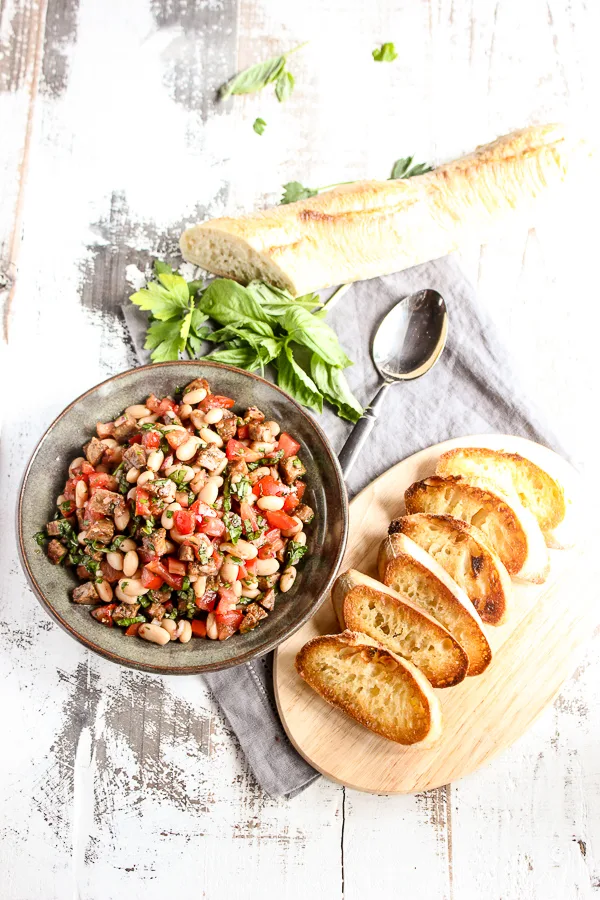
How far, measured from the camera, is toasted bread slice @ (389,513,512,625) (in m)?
3.58

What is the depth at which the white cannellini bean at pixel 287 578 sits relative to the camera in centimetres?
342

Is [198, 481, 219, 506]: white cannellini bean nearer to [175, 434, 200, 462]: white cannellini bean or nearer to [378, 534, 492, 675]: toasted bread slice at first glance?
[175, 434, 200, 462]: white cannellini bean

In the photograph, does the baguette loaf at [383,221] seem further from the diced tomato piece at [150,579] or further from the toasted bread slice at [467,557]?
the diced tomato piece at [150,579]

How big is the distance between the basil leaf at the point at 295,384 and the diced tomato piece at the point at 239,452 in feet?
1.64

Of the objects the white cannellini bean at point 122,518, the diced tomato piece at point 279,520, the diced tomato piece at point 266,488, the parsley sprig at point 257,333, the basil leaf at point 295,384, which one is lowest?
the white cannellini bean at point 122,518

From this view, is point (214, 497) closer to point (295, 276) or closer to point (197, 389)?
point (197, 389)

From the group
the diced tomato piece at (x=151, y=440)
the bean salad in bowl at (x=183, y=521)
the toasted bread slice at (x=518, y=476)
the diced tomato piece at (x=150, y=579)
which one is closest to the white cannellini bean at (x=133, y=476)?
the bean salad in bowl at (x=183, y=521)

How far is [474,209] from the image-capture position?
401cm

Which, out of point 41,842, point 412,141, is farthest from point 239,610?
point 412,141

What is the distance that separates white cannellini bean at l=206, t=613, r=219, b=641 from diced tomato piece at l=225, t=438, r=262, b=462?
70 cm

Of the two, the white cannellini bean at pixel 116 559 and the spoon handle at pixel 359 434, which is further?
the spoon handle at pixel 359 434

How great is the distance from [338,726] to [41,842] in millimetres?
1556

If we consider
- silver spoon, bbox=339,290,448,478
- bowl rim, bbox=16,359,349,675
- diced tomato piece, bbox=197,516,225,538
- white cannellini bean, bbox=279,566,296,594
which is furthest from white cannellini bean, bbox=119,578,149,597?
silver spoon, bbox=339,290,448,478

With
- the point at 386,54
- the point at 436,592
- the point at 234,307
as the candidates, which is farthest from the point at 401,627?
the point at 386,54
